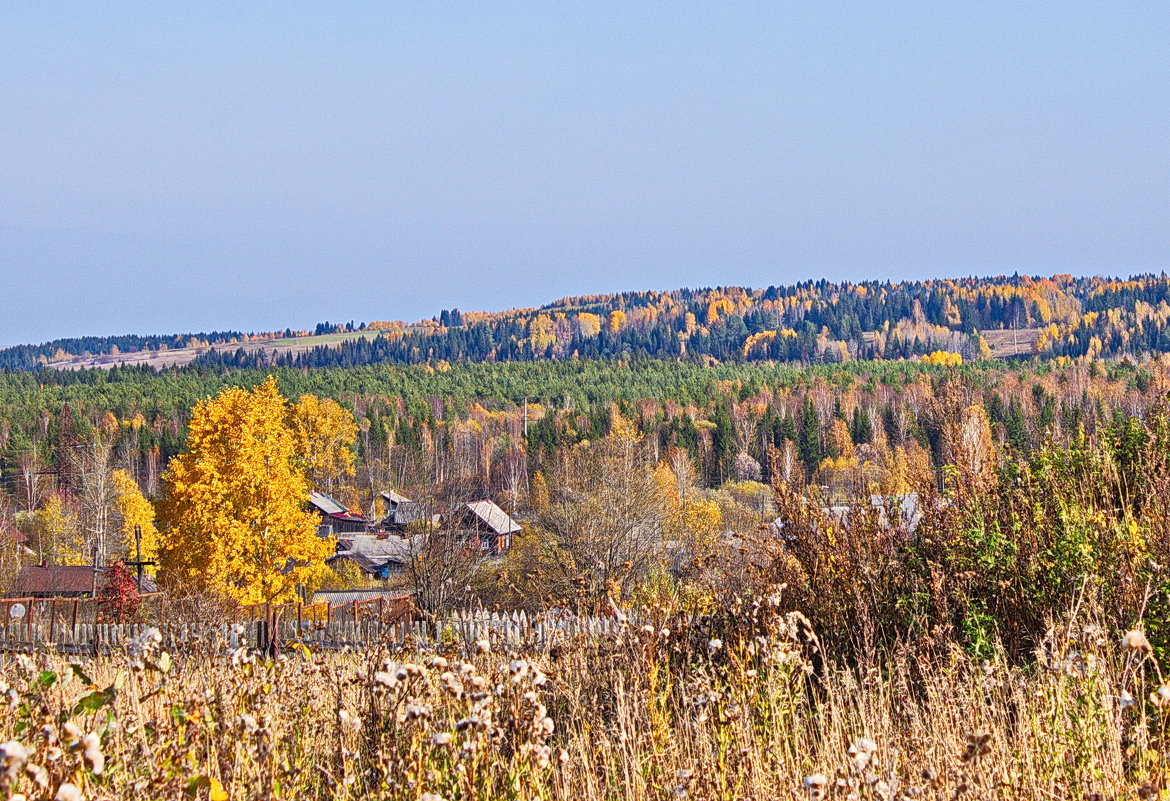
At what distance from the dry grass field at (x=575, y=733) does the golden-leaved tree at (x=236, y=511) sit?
19096 millimetres

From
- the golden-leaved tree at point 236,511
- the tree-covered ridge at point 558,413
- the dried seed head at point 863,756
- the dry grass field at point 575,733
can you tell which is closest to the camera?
the dried seed head at point 863,756

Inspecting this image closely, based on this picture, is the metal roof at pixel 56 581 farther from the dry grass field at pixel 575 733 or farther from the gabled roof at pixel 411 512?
the dry grass field at pixel 575 733

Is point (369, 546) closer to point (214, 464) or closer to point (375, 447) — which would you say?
point (214, 464)

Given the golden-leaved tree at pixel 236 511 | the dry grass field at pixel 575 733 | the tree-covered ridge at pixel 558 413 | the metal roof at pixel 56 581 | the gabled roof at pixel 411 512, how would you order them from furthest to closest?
1. the tree-covered ridge at pixel 558 413
2. the metal roof at pixel 56 581
3. the gabled roof at pixel 411 512
4. the golden-leaved tree at pixel 236 511
5. the dry grass field at pixel 575 733

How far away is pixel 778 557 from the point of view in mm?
6371

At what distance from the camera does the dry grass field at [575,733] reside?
3.10 m

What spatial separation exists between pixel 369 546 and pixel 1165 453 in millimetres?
47259

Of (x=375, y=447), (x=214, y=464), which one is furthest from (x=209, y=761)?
(x=375, y=447)

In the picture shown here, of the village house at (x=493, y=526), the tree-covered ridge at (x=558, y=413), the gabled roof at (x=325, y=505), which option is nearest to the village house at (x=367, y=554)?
the village house at (x=493, y=526)

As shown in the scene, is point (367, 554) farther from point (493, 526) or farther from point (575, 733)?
point (575, 733)

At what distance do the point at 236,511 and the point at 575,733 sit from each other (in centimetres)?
2097

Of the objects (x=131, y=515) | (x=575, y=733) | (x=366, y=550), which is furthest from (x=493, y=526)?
(x=575, y=733)

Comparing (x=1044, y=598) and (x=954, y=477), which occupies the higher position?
(x=954, y=477)

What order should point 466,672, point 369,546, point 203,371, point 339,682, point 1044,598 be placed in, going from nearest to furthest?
1. point 466,672
2. point 339,682
3. point 1044,598
4. point 369,546
5. point 203,371
